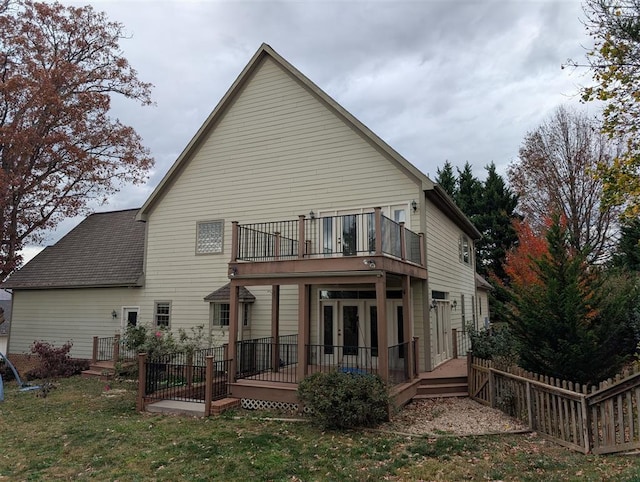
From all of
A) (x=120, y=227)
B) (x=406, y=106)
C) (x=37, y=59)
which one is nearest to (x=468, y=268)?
(x=406, y=106)

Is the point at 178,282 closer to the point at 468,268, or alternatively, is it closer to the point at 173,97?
the point at 173,97

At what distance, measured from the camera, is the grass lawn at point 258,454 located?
21.7 ft

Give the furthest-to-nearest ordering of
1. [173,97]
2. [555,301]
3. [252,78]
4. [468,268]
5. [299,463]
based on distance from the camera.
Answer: [468,268]
[173,97]
[252,78]
[555,301]
[299,463]

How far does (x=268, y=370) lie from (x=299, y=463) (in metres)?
5.82

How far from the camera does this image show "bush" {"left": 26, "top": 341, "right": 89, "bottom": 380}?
52.6ft

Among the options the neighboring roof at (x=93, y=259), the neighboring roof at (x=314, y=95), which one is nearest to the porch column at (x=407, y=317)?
the neighboring roof at (x=314, y=95)

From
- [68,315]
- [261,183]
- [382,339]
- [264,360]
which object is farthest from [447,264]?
[68,315]

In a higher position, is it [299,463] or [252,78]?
→ [252,78]

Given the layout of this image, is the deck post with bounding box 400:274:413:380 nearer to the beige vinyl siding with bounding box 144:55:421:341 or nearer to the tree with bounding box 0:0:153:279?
the beige vinyl siding with bounding box 144:55:421:341

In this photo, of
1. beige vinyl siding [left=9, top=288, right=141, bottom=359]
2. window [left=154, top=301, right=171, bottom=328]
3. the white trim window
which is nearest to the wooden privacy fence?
the white trim window

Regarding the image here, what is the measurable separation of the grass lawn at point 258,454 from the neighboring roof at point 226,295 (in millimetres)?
5162

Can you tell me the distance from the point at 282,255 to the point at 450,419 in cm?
620

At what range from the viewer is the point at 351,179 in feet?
45.7

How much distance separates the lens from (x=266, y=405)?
10.9 m
